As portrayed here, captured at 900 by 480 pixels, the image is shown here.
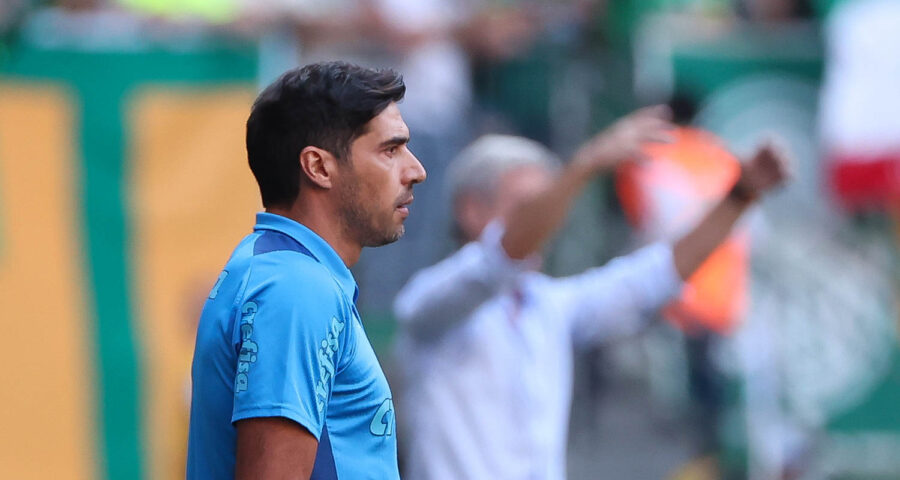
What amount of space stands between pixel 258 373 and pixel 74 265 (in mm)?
4270

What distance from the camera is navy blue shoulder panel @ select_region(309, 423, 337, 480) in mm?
2367

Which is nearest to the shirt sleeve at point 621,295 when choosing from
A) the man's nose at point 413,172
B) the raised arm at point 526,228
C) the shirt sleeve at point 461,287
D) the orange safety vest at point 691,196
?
the shirt sleeve at point 461,287

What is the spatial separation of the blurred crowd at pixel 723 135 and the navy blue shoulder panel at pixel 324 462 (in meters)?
4.78

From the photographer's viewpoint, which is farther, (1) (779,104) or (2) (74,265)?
(1) (779,104)

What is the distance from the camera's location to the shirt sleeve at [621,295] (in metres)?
4.25

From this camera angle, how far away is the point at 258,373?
2.29 m

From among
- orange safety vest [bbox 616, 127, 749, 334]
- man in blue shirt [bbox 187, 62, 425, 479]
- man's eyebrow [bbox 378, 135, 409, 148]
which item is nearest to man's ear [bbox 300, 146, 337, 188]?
man in blue shirt [bbox 187, 62, 425, 479]

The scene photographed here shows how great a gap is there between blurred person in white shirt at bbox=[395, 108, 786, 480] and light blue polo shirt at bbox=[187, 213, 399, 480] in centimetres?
130

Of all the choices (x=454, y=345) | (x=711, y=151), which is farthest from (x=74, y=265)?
(x=711, y=151)

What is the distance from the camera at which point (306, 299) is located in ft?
7.68

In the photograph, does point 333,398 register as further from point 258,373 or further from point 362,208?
point 362,208

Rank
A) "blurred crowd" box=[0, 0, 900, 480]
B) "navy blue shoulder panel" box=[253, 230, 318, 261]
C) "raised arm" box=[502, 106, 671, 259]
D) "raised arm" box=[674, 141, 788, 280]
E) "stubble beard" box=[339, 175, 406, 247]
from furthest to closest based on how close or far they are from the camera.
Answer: "blurred crowd" box=[0, 0, 900, 480]
"raised arm" box=[674, 141, 788, 280]
"raised arm" box=[502, 106, 671, 259]
"stubble beard" box=[339, 175, 406, 247]
"navy blue shoulder panel" box=[253, 230, 318, 261]

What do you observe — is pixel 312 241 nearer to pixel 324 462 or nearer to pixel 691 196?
pixel 324 462

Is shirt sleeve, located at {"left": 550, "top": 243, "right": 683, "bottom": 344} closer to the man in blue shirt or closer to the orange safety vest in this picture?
the man in blue shirt
